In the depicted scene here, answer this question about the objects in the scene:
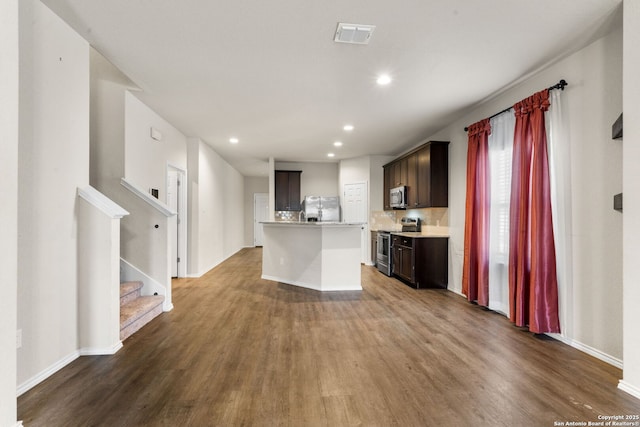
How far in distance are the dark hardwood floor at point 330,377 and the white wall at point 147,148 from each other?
196 centimetres

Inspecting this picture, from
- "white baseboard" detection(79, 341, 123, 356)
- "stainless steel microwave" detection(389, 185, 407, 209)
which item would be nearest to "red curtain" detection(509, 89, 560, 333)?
"stainless steel microwave" detection(389, 185, 407, 209)

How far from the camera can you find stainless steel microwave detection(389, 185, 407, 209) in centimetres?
575

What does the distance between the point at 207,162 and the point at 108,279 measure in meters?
4.18

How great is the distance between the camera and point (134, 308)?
3.18m

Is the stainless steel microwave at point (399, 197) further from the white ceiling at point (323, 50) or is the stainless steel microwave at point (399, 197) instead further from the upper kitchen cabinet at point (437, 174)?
the white ceiling at point (323, 50)

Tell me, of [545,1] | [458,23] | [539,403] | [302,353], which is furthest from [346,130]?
[539,403]

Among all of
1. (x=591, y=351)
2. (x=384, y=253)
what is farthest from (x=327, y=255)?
(x=591, y=351)

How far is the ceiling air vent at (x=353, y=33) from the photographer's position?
2.28 m

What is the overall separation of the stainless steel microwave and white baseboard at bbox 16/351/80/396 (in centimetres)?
517

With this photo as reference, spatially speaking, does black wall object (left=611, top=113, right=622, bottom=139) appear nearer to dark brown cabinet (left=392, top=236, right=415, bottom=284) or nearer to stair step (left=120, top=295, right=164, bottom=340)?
dark brown cabinet (left=392, top=236, right=415, bottom=284)

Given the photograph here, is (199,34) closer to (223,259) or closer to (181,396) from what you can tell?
(181,396)

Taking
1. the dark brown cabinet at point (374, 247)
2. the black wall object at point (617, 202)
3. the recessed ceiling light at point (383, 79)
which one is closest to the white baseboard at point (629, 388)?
the black wall object at point (617, 202)

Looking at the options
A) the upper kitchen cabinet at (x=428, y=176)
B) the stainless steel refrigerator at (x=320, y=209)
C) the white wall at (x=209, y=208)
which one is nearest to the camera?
the upper kitchen cabinet at (x=428, y=176)

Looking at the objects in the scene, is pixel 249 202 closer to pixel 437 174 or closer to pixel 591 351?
pixel 437 174
